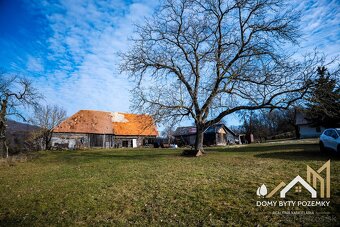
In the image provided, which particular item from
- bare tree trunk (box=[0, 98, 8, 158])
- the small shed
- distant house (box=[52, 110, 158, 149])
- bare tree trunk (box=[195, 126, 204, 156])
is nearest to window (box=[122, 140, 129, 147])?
distant house (box=[52, 110, 158, 149])

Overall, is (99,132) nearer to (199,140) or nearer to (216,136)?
(216,136)

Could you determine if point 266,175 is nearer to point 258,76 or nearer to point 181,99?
point 258,76

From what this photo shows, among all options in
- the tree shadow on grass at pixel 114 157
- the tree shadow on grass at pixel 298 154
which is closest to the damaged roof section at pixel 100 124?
the tree shadow on grass at pixel 114 157

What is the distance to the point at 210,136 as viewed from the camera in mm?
48031

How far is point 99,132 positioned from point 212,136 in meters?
23.1

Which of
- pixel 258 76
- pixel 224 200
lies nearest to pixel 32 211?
pixel 224 200

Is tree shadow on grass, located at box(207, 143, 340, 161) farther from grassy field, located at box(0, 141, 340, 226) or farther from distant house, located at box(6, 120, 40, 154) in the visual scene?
distant house, located at box(6, 120, 40, 154)

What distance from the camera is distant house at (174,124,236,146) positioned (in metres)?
47.5

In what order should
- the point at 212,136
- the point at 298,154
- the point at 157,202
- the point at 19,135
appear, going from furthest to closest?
the point at 212,136, the point at 19,135, the point at 298,154, the point at 157,202

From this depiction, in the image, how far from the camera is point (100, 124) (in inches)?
1768

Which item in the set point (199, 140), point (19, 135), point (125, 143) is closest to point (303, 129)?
point (125, 143)

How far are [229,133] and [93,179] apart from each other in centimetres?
4648

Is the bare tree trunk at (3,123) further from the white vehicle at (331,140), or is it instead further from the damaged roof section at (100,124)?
the white vehicle at (331,140)

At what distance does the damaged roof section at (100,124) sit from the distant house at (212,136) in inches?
274
